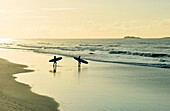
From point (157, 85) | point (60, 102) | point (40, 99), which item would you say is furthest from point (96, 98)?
point (157, 85)

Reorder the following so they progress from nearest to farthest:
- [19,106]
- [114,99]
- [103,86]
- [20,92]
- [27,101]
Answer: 1. [19,106]
2. [27,101]
3. [114,99]
4. [20,92]
5. [103,86]

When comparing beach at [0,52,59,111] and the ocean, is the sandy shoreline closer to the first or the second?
beach at [0,52,59,111]

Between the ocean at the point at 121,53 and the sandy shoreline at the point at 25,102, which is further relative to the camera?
the ocean at the point at 121,53

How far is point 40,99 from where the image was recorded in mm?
11422

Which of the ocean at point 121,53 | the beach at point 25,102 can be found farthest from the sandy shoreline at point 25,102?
the ocean at point 121,53

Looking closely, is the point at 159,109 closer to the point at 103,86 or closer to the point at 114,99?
the point at 114,99

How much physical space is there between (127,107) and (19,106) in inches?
170

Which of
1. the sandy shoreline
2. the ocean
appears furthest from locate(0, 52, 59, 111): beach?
the ocean

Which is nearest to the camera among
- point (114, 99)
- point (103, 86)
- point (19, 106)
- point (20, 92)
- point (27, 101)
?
point (19, 106)

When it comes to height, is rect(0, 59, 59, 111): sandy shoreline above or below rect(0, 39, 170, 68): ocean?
above

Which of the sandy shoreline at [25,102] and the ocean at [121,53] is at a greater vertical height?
the sandy shoreline at [25,102]

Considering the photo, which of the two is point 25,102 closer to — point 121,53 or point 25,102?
point 25,102

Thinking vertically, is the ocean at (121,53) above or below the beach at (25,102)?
below

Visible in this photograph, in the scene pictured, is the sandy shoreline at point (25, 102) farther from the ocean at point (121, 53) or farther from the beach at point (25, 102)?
the ocean at point (121, 53)
